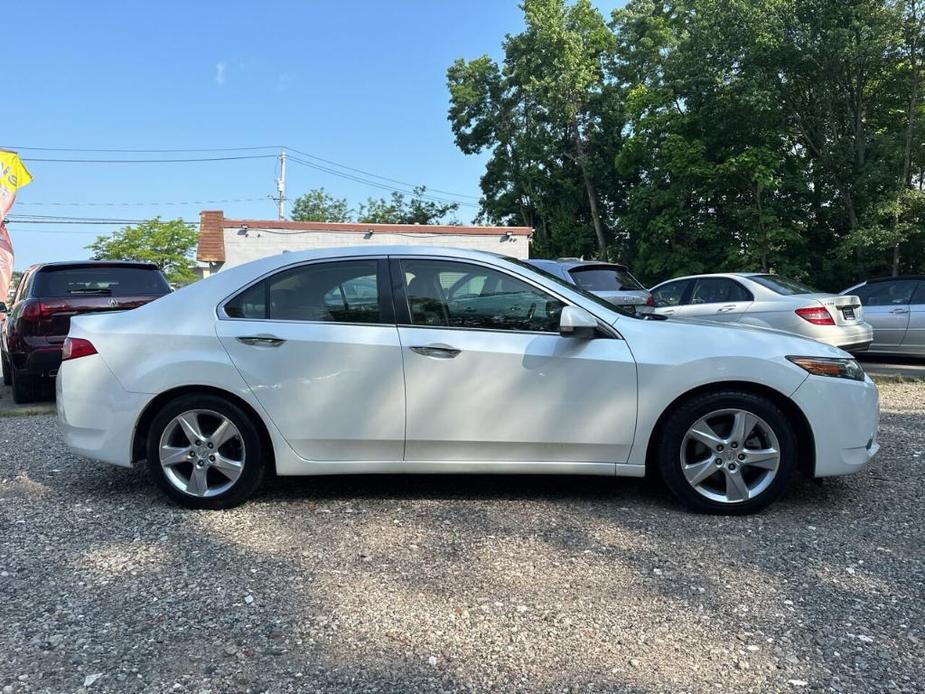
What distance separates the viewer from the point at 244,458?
388 cm

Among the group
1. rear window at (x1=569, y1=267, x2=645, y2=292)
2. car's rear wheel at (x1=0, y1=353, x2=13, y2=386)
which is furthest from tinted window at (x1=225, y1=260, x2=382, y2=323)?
car's rear wheel at (x1=0, y1=353, x2=13, y2=386)

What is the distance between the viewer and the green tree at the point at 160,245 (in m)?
44.6

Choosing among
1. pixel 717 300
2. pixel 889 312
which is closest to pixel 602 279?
pixel 717 300

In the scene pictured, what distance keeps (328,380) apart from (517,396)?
1.09 metres

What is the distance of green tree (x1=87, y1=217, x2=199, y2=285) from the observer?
44.6 metres

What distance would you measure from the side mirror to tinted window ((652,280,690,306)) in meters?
6.58

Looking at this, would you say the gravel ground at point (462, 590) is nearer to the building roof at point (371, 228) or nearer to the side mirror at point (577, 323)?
the side mirror at point (577, 323)

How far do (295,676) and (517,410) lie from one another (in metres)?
1.87

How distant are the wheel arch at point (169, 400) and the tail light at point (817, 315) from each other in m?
7.05

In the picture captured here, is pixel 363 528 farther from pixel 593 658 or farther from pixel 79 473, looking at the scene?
pixel 79 473

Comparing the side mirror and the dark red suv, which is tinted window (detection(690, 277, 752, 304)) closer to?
the side mirror

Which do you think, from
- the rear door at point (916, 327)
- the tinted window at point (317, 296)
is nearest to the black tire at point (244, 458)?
the tinted window at point (317, 296)

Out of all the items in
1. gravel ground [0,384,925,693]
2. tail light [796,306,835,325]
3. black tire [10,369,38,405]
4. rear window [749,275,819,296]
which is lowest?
gravel ground [0,384,925,693]

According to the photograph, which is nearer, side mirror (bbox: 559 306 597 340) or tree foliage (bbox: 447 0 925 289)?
side mirror (bbox: 559 306 597 340)
